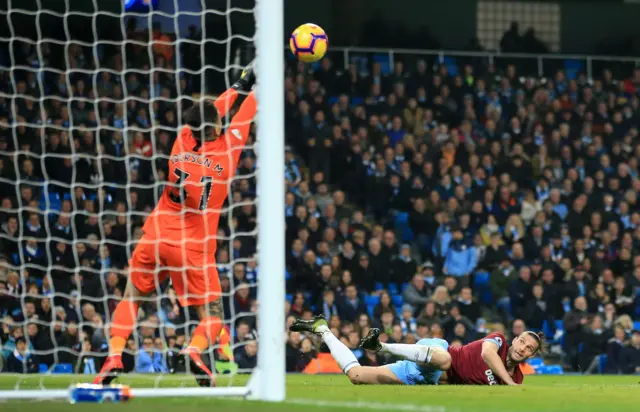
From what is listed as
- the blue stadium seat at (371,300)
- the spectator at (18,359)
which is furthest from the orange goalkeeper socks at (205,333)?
the blue stadium seat at (371,300)

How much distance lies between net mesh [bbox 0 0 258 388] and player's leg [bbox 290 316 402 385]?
180 cm

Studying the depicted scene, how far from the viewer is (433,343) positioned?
9.57 metres

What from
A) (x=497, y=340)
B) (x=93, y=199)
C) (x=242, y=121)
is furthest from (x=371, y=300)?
(x=242, y=121)

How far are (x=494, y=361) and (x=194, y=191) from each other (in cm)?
274

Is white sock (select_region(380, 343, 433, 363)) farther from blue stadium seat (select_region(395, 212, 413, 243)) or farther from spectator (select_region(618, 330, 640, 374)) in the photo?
blue stadium seat (select_region(395, 212, 413, 243))

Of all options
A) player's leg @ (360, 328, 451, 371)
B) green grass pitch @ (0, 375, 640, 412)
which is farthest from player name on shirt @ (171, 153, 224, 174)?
player's leg @ (360, 328, 451, 371)

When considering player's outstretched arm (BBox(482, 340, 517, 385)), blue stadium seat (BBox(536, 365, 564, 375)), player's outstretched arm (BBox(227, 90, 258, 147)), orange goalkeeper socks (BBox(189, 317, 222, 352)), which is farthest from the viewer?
blue stadium seat (BBox(536, 365, 564, 375))

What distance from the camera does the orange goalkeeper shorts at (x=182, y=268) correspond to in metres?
8.47

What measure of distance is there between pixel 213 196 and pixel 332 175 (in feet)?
33.6

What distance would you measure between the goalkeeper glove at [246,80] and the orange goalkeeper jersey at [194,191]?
0.06 m

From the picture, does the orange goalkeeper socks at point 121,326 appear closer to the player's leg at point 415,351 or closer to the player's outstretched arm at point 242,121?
the player's outstretched arm at point 242,121

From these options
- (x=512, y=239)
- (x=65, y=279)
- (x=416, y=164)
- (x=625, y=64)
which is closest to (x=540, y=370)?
(x=512, y=239)

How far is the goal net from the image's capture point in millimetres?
10875

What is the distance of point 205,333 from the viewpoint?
8.44 m
